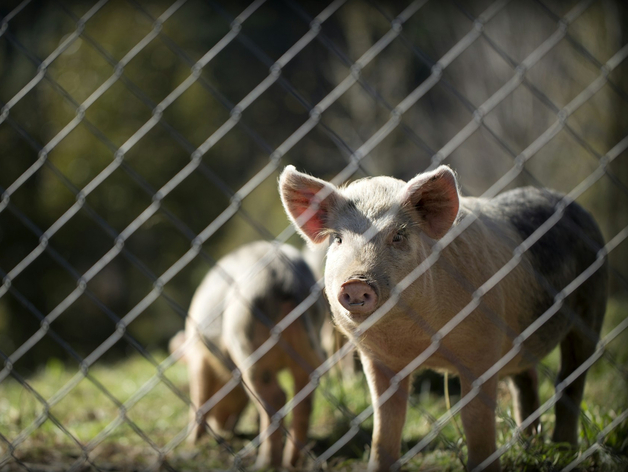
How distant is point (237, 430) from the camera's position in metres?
4.69

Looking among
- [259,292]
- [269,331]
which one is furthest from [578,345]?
[259,292]

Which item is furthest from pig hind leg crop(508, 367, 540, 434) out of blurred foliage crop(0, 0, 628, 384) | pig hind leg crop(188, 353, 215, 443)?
blurred foliage crop(0, 0, 628, 384)

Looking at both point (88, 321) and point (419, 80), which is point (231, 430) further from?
point (419, 80)

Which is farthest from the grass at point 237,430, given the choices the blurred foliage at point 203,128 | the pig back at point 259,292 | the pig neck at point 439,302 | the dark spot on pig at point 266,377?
the blurred foliage at point 203,128

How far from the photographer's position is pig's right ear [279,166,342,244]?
228 cm

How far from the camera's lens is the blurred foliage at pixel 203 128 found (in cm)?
832

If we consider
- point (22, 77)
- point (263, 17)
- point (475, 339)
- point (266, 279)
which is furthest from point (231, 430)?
point (263, 17)

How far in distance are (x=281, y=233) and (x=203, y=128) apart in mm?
6839

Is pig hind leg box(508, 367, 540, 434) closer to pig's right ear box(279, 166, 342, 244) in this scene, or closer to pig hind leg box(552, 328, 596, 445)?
pig hind leg box(552, 328, 596, 445)

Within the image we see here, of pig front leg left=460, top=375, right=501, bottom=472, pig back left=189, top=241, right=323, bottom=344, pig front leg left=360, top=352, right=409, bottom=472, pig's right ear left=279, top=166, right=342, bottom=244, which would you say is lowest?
pig front leg left=460, top=375, right=501, bottom=472

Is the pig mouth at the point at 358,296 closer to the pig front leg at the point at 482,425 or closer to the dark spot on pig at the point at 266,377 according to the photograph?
the pig front leg at the point at 482,425

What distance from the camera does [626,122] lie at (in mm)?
8250

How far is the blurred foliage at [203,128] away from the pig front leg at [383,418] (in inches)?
230

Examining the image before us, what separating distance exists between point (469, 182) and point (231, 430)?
600 cm
